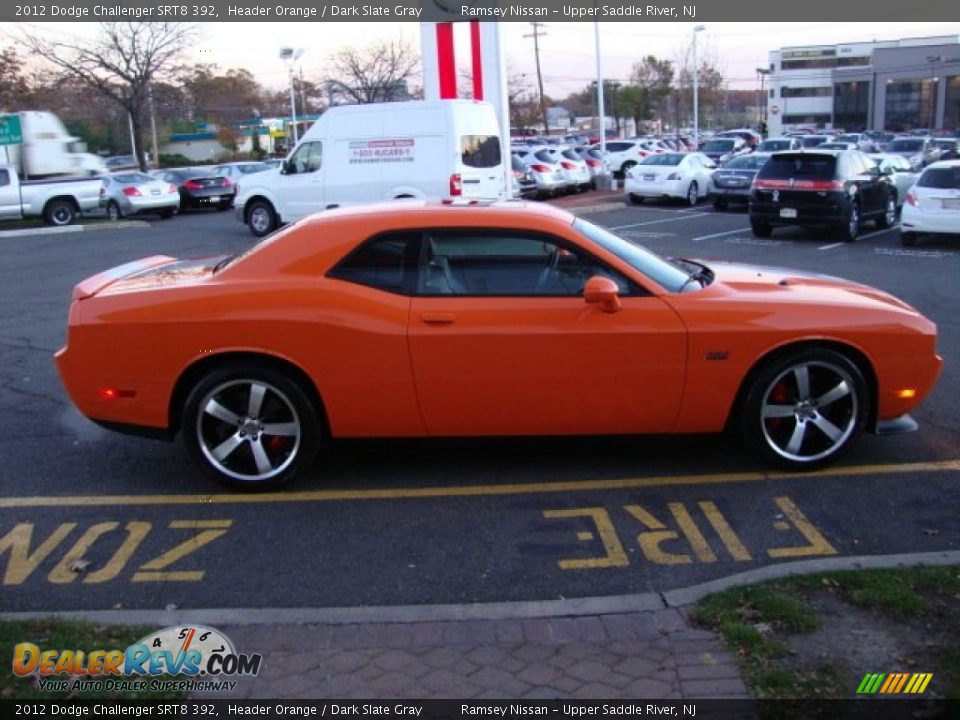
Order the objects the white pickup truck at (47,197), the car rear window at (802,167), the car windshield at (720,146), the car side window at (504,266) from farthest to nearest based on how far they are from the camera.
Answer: the car windshield at (720,146) → the white pickup truck at (47,197) → the car rear window at (802,167) → the car side window at (504,266)

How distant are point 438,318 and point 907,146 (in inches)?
1593

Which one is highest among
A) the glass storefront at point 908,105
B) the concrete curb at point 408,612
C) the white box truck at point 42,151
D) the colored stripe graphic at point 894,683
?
the glass storefront at point 908,105

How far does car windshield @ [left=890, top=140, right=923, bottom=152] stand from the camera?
130 feet

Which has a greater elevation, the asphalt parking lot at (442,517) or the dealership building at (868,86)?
the dealership building at (868,86)

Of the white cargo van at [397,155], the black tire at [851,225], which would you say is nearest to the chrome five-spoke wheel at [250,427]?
the white cargo van at [397,155]

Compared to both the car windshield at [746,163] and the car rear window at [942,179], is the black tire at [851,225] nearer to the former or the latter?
the car rear window at [942,179]

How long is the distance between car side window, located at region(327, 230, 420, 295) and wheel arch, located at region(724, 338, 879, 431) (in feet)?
6.36

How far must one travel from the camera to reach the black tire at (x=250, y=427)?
516 cm

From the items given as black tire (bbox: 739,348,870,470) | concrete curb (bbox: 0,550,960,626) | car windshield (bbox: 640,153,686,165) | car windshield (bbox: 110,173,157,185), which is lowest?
concrete curb (bbox: 0,550,960,626)

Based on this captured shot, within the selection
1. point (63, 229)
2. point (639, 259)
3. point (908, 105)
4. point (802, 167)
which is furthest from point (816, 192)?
point (908, 105)

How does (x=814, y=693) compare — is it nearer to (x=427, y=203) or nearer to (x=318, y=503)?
(x=318, y=503)

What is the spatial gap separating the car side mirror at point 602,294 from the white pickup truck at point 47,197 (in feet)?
76.6

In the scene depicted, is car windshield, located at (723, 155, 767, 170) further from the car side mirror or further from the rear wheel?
the car side mirror

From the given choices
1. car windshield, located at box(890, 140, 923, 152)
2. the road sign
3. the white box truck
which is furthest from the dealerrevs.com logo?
car windshield, located at box(890, 140, 923, 152)
